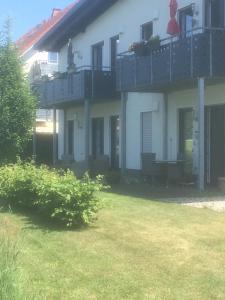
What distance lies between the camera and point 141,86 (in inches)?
717

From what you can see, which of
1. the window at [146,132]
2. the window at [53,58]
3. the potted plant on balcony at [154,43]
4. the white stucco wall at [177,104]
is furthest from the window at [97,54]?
the window at [53,58]

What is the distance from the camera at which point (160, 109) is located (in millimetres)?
20016

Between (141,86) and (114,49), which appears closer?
(141,86)

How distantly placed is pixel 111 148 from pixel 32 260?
1660 cm

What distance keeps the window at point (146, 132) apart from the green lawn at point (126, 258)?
414 inches

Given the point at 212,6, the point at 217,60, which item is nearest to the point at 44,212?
the point at 217,60

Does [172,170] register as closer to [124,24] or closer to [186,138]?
[186,138]

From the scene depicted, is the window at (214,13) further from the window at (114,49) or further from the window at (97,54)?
the window at (97,54)

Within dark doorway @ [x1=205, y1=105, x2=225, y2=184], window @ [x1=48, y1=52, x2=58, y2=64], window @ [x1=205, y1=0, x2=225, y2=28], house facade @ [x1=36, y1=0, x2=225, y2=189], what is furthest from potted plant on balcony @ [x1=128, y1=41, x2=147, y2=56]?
window @ [x1=48, y1=52, x2=58, y2=64]

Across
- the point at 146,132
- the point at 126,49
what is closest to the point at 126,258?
the point at 146,132

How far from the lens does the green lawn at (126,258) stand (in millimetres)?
6535

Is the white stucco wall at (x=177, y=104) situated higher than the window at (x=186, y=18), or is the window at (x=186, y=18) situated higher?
the window at (x=186, y=18)

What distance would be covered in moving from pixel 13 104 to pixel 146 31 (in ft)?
31.0

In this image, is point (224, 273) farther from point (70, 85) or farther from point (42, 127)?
point (42, 127)
